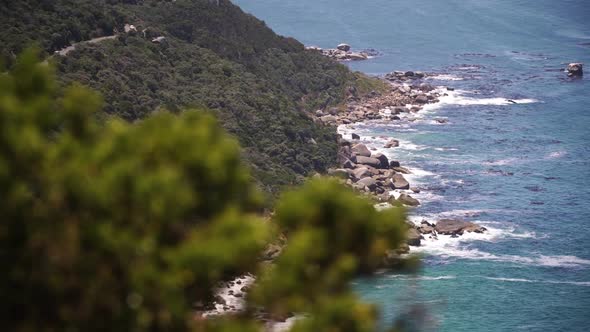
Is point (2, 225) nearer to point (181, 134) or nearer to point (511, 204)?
point (181, 134)

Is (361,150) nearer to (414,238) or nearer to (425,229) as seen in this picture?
(425,229)

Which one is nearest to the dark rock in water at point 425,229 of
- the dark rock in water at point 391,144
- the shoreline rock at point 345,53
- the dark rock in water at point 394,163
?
the dark rock in water at point 394,163

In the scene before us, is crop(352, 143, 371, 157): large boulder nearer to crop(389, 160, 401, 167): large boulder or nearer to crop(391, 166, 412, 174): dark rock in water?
crop(389, 160, 401, 167): large boulder

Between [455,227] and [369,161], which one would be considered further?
[369,161]

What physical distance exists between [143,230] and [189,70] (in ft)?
177

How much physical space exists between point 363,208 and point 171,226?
3.12m

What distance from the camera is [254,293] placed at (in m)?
12.8

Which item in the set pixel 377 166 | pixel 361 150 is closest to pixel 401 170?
pixel 377 166

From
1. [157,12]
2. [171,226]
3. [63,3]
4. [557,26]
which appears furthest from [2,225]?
[557,26]

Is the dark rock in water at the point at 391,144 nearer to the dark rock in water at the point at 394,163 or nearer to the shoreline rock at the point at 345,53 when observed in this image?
the dark rock in water at the point at 394,163

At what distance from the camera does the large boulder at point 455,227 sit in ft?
166

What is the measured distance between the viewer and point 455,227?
51.1 metres

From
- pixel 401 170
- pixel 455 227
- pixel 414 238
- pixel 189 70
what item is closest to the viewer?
pixel 414 238

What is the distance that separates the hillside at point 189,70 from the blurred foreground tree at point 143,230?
126ft
